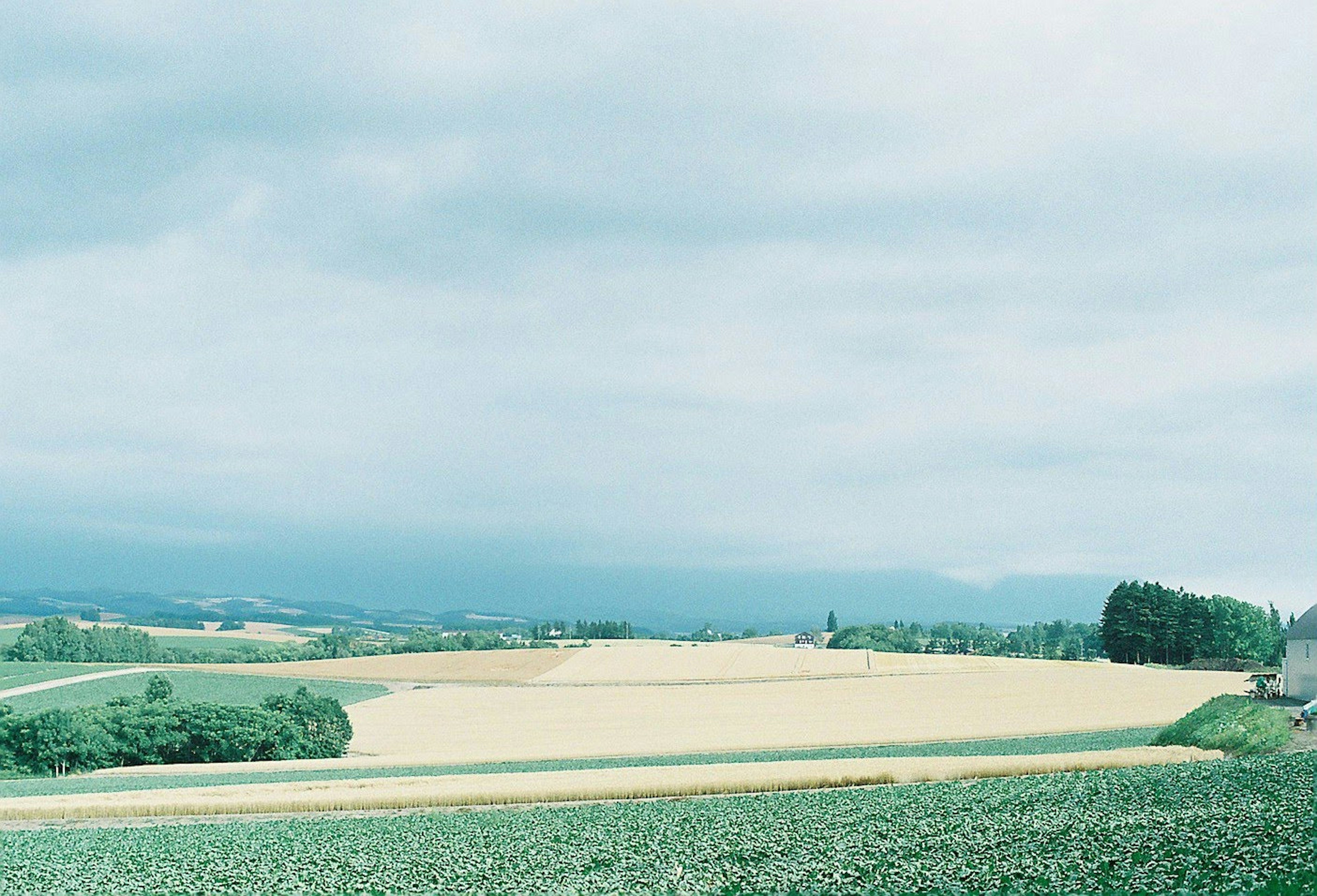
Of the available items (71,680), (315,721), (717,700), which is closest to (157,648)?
(71,680)

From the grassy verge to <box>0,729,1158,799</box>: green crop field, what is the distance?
135 feet

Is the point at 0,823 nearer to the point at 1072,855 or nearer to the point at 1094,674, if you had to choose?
the point at 1072,855

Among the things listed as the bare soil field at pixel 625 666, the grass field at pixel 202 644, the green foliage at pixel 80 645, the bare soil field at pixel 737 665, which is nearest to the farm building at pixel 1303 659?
the bare soil field at pixel 625 666

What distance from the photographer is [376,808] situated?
37.7m

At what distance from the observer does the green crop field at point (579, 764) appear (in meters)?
49.2

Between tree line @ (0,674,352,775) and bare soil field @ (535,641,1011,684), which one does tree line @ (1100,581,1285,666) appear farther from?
tree line @ (0,674,352,775)

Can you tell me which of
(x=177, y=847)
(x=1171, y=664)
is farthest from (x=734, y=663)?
(x=177, y=847)

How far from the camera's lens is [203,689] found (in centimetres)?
11044

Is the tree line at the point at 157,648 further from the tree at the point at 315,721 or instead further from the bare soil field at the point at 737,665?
the tree at the point at 315,721

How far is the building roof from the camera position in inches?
2192

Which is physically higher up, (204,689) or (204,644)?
(204,689)

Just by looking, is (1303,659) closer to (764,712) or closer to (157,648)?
(764,712)

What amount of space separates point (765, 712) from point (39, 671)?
85.4 metres

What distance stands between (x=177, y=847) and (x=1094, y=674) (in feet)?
314
